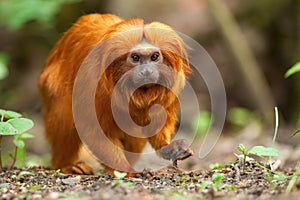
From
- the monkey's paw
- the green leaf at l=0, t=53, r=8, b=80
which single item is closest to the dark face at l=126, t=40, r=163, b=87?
the monkey's paw

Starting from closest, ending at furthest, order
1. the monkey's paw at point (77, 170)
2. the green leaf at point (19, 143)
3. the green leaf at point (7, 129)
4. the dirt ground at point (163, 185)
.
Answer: the dirt ground at point (163, 185), the green leaf at point (7, 129), the green leaf at point (19, 143), the monkey's paw at point (77, 170)

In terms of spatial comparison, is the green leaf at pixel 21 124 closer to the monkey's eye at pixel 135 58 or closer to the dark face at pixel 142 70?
the dark face at pixel 142 70

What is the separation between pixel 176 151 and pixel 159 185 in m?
0.98

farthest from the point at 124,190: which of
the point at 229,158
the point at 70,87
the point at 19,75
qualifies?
the point at 19,75

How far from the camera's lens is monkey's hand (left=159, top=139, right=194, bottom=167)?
554cm

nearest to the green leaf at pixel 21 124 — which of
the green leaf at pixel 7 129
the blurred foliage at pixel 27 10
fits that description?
the green leaf at pixel 7 129

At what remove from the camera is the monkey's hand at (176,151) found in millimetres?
5535

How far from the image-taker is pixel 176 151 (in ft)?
18.4

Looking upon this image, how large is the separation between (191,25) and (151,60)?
6770mm

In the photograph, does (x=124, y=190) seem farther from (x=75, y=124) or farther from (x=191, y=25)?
(x=191, y=25)

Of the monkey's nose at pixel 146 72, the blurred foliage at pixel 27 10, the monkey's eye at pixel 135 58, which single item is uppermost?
the blurred foliage at pixel 27 10

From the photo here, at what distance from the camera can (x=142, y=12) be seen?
39.8ft

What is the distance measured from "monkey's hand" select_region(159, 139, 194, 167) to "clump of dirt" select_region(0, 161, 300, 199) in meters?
0.13

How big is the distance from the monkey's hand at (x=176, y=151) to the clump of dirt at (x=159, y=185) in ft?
0.44
